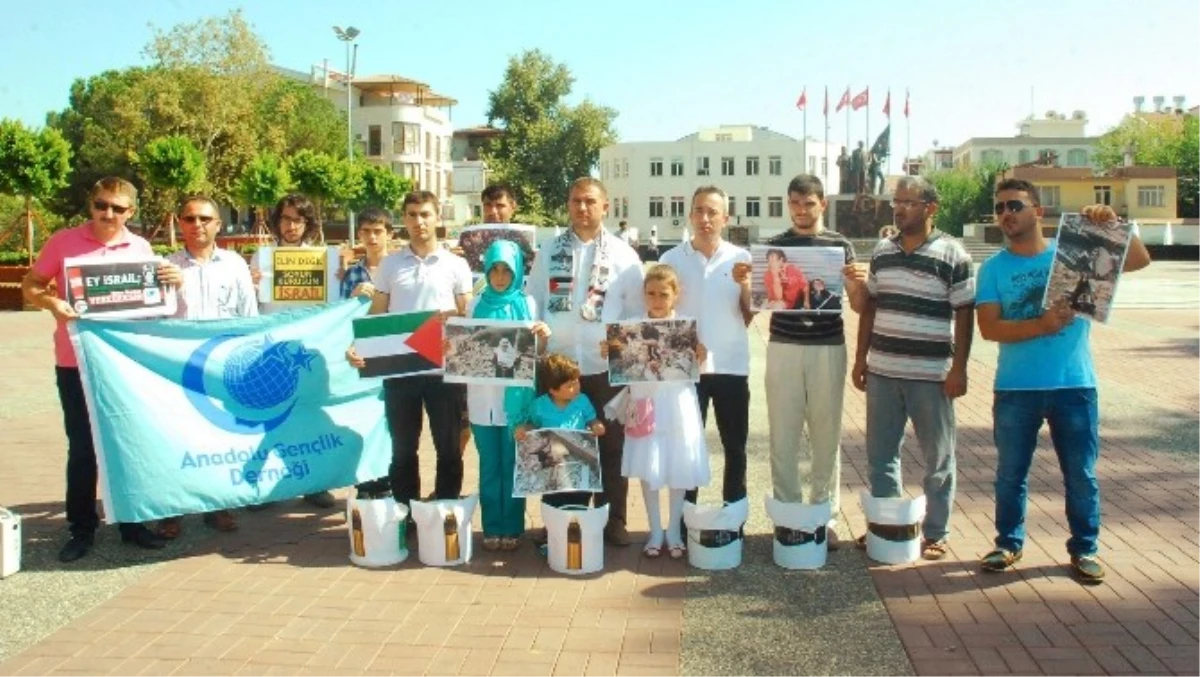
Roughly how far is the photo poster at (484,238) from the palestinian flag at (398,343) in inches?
58.3

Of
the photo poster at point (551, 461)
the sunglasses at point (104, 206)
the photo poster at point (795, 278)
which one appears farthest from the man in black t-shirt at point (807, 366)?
the sunglasses at point (104, 206)

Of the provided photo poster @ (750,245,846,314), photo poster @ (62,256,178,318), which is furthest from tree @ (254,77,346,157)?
photo poster @ (750,245,846,314)

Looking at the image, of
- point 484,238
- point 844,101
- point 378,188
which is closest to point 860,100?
point 844,101

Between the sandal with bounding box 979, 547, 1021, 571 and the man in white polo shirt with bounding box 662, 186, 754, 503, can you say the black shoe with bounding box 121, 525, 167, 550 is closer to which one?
the man in white polo shirt with bounding box 662, 186, 754, 503

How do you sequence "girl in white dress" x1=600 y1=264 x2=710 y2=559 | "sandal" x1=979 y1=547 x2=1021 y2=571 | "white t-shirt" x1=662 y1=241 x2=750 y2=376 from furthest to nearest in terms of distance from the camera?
"white t-shirt" x1=662 y1=241 x2=750 y2=376 < "girl in white dress" x1=600 y1=264 x2=710 y2=559 < "sandal" x1=979 y1=547 x2=1021 y2=571

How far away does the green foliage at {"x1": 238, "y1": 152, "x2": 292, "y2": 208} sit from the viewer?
1725 inches

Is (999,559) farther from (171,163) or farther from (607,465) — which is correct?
(171,163)

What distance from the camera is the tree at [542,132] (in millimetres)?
83500

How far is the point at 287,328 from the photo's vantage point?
6660 mm

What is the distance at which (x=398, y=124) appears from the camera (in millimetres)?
85500

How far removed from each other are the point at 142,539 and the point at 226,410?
2.81 feet

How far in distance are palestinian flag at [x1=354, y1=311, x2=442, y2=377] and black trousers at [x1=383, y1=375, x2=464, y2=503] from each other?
11cm

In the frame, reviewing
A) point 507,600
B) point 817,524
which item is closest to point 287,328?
point 507,600

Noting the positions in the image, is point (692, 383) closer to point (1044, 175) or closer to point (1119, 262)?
point (1119, 262)
